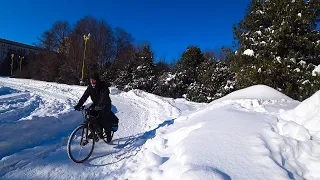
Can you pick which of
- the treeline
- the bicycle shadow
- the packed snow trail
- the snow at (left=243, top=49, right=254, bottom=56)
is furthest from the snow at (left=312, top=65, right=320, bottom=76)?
the bicycle shadow

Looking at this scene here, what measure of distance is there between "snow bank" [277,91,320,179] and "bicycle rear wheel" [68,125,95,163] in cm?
378

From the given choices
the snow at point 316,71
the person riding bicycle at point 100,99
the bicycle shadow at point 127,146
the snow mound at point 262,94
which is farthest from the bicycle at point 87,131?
the snow at point 316,71

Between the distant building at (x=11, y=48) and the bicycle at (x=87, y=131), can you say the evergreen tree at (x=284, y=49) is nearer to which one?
the bicycle at (x=87, y=131)

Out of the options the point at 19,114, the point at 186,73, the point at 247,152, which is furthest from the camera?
the point at 186,73

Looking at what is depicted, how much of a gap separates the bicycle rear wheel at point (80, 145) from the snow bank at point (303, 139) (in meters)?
3.78

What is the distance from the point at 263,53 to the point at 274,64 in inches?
48.7

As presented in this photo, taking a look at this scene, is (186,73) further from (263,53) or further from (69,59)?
(69,59)

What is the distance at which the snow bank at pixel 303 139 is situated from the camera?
3.76 m

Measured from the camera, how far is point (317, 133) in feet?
14.8

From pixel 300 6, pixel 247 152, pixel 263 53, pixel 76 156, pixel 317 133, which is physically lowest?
pixel 76 156

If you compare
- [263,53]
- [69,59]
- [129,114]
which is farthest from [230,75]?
[69,59]

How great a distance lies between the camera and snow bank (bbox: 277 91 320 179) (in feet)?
12.3

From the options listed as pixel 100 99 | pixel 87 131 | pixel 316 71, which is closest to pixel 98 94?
pixel 100 99

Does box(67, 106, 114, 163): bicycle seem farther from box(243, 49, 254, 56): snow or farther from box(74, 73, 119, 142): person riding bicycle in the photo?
box(243, 49, 254, 56): snow
